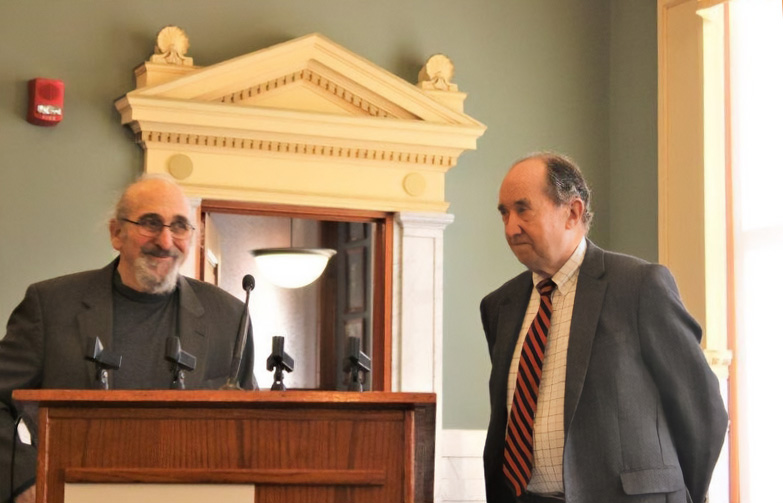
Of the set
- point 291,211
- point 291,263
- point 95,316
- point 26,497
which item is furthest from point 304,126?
point 26,497

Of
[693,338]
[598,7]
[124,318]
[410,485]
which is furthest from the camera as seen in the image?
[598,7]

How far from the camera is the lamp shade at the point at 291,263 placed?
19.2ft

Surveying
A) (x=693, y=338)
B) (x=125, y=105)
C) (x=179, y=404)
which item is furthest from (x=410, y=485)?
(x=125, y=105)

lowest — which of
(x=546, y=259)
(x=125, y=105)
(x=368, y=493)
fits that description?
(x=368, y=493)

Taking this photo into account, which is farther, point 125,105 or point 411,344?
point 411,344

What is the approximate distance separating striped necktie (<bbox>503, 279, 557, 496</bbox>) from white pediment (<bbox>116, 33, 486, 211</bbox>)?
2634 mm

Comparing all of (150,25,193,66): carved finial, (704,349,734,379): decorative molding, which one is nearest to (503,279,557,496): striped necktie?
(704,349,734,379): decorative molding

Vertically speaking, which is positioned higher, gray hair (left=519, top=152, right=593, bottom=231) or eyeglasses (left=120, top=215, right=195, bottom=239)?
gray hair (left=519, top=152, right=593, bottom=231)

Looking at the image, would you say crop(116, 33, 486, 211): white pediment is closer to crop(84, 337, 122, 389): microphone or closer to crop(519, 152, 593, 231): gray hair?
crop(519, 152, 593, 231): gray hair

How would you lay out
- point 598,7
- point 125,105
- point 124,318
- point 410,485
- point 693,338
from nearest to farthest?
point 410,485 → point 693,338 → point 124,318 → point 125,105 → point 598,7

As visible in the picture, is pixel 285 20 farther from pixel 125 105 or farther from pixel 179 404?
pixel 179 404

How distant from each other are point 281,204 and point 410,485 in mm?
3581

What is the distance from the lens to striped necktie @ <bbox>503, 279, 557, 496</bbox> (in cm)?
306

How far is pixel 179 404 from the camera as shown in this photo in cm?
223
